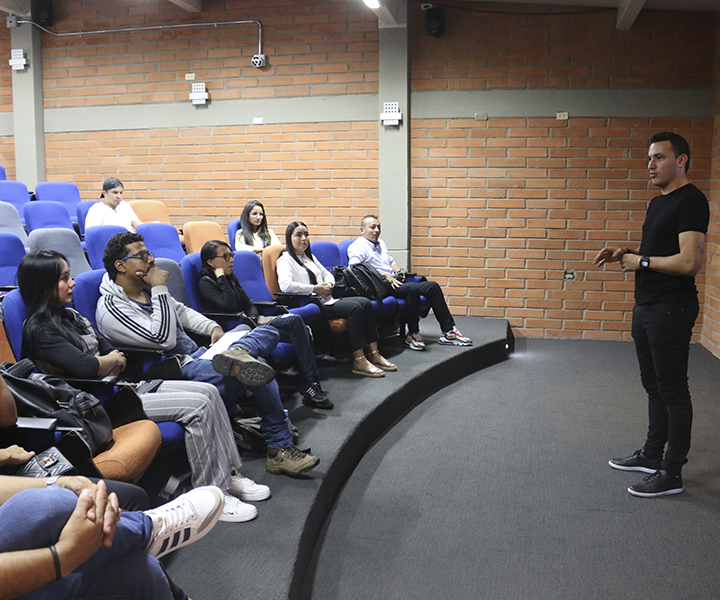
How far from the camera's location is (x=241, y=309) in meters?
3.44

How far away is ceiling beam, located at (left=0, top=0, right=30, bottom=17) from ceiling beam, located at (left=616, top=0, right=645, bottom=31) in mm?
5539

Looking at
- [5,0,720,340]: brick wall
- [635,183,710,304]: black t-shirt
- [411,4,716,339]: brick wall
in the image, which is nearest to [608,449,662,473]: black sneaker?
[635,183,710,304]: black t-shirt

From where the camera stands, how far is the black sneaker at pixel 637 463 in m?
2.82

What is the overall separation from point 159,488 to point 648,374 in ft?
6.65

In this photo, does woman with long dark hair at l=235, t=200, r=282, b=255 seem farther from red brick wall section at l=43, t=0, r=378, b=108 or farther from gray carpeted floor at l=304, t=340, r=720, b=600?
gray carpeted floor at l=304, t=340, r=720, b=600

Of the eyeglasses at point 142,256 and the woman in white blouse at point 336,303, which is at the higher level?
the eyeglasses at point 142,256

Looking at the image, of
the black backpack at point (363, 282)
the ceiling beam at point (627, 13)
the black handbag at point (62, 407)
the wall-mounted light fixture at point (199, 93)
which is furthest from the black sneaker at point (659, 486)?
the wall-mounted light fixture at point (199, 93)

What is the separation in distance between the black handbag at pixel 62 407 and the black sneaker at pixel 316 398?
139 centimetres

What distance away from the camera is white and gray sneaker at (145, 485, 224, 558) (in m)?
1.49

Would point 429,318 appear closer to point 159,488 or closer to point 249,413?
point 249,413

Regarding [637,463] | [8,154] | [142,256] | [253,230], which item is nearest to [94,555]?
[142,256]

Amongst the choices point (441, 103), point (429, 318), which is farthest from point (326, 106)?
point (429, 318)

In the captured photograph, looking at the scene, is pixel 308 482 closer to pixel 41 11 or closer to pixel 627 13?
pixel 627 13

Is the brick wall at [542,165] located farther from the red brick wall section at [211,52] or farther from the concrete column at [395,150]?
the red brick wall section at [211,52]
